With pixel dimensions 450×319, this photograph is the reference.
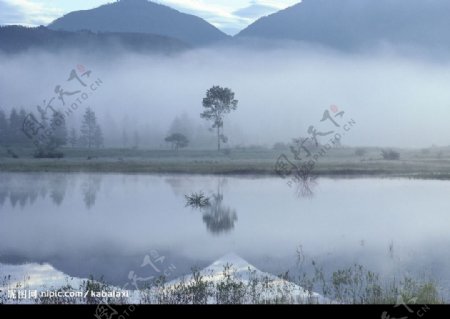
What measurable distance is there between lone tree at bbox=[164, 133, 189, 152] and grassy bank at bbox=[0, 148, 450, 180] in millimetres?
365

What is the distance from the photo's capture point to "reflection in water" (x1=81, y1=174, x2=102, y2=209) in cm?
1422

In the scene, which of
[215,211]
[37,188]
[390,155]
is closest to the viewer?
[215,211]

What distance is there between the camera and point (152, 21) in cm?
1398

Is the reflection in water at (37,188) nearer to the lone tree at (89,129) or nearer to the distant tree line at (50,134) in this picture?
the distant tree line at (50,134)

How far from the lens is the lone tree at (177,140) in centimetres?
1823

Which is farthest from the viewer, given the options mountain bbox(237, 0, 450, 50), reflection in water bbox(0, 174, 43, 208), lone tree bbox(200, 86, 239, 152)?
lone tree bbox(200, 86, 239, 152)

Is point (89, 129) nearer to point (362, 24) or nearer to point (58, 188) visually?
point (58, 188)

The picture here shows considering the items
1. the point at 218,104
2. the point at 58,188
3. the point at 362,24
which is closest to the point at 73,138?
the point at 58,188

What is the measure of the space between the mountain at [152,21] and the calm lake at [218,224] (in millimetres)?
3749

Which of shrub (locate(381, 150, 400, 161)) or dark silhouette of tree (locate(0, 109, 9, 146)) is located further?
shrub (locate(381, 150, 400, 161))

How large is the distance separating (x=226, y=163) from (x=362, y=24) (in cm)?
594

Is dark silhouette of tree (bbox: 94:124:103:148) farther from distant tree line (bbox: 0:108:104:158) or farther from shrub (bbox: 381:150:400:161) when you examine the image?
shrub (bbox: 381:150:400:161)

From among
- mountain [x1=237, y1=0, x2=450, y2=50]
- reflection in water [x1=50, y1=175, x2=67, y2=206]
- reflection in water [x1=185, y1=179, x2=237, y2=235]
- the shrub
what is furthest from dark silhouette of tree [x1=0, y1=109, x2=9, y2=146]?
the shrub
